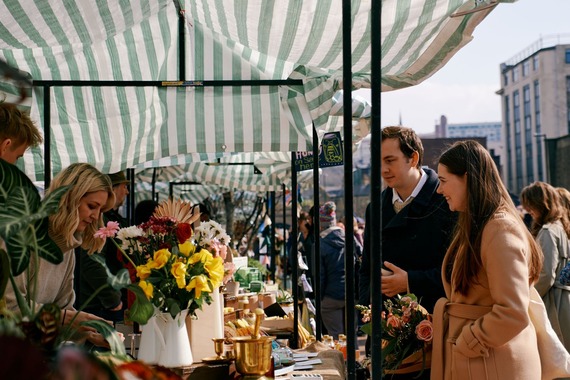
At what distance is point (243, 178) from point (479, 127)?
153492 mm

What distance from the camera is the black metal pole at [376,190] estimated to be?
2207mm

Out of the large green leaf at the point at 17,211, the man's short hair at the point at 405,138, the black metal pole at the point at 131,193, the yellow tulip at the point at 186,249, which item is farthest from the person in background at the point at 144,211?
the large green leaf at the point at 17,211

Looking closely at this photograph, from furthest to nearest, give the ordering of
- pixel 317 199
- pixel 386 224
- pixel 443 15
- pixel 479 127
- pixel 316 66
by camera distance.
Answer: pixel 479 127 < pixel 316 66 < pixel 317 199 < pixel 386 224 < pixel 443 15

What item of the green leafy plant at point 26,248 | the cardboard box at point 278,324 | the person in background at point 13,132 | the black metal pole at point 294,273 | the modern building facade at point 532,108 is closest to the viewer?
the green leafy plant at point 26,248

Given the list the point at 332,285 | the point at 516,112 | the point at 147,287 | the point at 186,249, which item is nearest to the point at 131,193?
the point at 332,285

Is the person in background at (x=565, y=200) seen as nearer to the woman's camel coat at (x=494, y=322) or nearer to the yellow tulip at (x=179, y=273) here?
the woman's camel coat at (x=494, y=322)

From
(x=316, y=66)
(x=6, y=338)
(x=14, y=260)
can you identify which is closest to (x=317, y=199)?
(x=316, y=66)

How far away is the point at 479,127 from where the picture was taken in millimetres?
158250

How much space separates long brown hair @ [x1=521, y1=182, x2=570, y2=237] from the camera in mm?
5719

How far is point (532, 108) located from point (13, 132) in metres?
82.6

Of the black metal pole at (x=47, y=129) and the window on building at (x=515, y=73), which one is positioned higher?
the window on building at (x=515, y=73)

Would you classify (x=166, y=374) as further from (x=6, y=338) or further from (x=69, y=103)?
(x=69, y=103)

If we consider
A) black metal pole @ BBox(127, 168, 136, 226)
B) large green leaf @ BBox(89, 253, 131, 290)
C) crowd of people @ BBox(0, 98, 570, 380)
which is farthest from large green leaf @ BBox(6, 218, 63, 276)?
black metal pole @ BBox(127, 168, 136, 226)

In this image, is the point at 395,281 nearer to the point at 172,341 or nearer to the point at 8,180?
the point at 172,341
